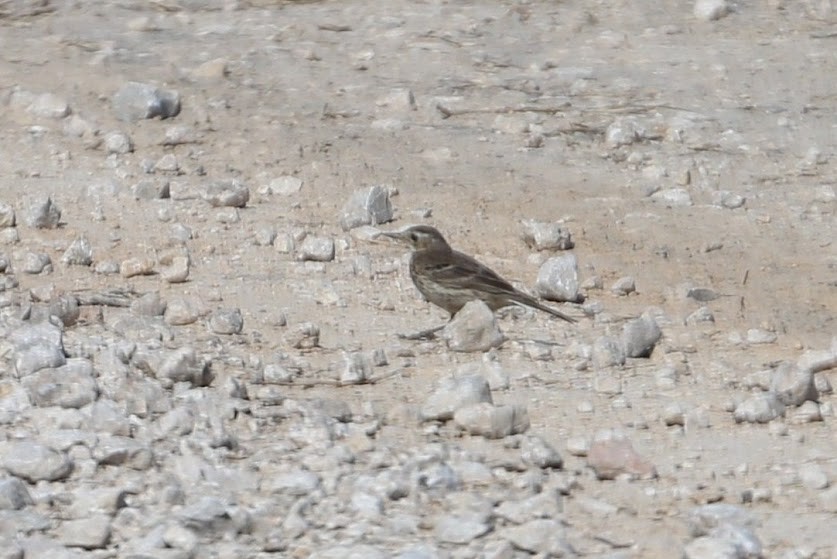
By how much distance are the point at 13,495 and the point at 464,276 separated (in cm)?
315

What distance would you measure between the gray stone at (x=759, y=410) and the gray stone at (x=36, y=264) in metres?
3.31

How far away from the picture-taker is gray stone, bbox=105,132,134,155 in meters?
10.5

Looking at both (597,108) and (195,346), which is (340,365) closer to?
(195,346)

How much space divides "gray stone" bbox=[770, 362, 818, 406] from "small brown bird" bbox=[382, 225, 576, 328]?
4.49 feet

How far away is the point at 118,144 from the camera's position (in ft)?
34.7

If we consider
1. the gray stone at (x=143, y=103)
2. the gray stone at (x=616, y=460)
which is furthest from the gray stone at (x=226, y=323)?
the gray stone at (x=143, y=103)

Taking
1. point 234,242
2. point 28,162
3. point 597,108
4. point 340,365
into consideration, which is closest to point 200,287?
point 234,242

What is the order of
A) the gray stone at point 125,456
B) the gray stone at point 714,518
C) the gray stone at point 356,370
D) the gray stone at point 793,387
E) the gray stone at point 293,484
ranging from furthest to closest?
the gray stone at point 356,370
the gray stone at point 793,387
the gray stone at point 125,456
the gray stone at point 293,484
the gray stone at point 714,518

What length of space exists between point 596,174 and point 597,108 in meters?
1.04

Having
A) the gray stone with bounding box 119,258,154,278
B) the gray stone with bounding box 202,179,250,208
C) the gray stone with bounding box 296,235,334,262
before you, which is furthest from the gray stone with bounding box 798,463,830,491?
the gray stone with bounding box 202,179,250,208

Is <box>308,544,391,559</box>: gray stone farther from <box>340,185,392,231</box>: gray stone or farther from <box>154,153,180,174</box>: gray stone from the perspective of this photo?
<box>154,153,180,174</box>: gray stone

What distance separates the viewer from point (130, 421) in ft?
21.9

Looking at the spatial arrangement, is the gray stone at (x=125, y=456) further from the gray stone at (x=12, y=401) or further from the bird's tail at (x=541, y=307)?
the bird's tail at (x=541, y=307)

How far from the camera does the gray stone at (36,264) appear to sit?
8867 mm
